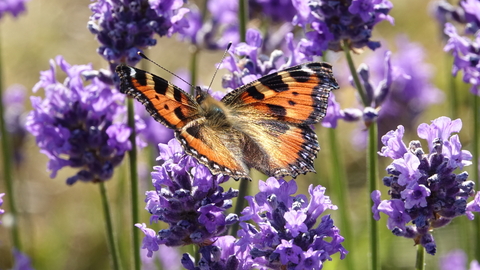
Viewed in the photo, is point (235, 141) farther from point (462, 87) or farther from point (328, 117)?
point (462, 87)

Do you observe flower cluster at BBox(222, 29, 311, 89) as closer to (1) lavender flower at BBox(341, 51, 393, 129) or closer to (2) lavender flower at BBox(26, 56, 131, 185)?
(1) lavender flower at BBox(341, 51, 393, 129)

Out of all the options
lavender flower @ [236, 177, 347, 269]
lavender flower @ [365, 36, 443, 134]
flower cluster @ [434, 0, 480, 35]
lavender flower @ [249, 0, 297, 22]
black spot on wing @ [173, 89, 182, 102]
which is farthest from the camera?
lavender flower @ [365, 36, 443, 134]

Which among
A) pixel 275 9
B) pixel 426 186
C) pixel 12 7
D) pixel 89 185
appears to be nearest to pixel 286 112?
pixel 426 186

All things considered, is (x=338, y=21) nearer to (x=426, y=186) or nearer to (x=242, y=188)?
(x=242, y=188)

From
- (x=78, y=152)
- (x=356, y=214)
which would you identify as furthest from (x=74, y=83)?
(x=356, y=214)

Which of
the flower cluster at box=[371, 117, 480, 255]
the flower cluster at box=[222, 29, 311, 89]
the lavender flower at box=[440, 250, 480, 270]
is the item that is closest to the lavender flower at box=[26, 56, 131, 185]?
the flower cluster at box=[222, 29, 311, 89]

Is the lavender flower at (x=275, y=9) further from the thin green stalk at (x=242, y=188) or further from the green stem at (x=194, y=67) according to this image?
the thin green stalk at (x=242, y=188)
